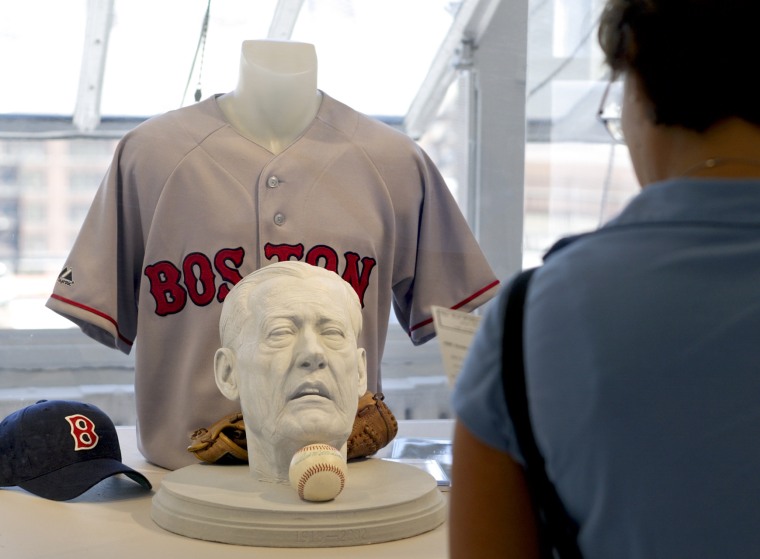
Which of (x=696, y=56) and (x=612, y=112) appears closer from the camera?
(x=696, y=56)

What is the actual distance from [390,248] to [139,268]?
47 centimetres

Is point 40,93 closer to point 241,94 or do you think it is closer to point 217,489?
point 241,94

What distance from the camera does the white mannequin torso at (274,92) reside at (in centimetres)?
187

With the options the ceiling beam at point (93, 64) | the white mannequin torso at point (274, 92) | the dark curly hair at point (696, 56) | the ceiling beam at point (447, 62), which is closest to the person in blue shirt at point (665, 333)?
the dark curly hair at point (696, 56)

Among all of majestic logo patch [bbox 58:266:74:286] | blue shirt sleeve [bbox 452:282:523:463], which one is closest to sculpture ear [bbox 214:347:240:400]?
majestic logo patch [bbox 58:266:74:286]

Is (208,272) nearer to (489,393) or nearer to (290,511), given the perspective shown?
(290,511)

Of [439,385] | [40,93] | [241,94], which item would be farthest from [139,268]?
[439,385]

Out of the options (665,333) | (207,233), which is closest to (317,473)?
(207,233)

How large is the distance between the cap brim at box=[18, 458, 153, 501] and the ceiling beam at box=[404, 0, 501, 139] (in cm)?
141

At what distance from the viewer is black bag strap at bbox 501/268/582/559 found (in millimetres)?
727

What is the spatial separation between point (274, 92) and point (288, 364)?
0.58 m

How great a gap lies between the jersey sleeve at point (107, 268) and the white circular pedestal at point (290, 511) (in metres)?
0.41

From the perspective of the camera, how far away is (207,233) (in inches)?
71.1

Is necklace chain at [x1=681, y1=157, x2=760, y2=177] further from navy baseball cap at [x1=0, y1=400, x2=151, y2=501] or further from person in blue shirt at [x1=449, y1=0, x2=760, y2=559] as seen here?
navy baseball cap at [x1=0, y1=400, x2=151, y2=501]
